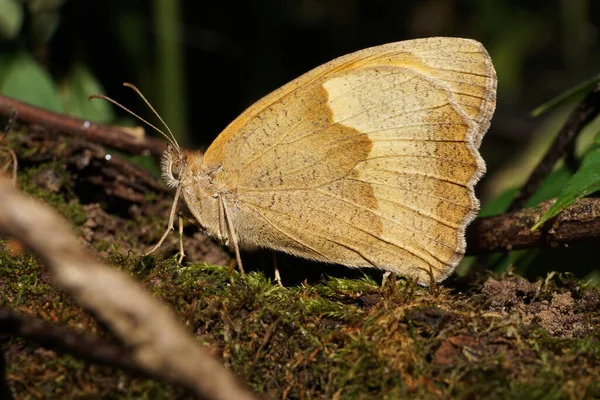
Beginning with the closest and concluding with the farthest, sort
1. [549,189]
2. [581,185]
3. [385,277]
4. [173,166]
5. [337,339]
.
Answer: [337,339]
[581,185]
[385,277]
[173,166]
[549,189]

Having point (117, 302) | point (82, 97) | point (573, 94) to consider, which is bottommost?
point (573, 94)

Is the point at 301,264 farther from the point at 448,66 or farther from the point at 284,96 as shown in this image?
the point at 448,66

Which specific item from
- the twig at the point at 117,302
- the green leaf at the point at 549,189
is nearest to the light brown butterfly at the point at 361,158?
A: the green leaf at the point at 549,189

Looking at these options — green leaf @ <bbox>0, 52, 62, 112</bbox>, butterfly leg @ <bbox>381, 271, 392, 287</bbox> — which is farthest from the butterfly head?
green leaf @ <bbox>0, 52, 62, 112</bbox>

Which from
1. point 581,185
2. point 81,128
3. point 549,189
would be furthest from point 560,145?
point 81,128

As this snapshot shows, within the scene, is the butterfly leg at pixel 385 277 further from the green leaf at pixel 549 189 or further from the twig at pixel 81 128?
the twig at pixel 81 128

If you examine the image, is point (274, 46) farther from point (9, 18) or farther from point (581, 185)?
point (581, 185)

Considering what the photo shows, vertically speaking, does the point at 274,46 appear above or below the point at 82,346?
above
